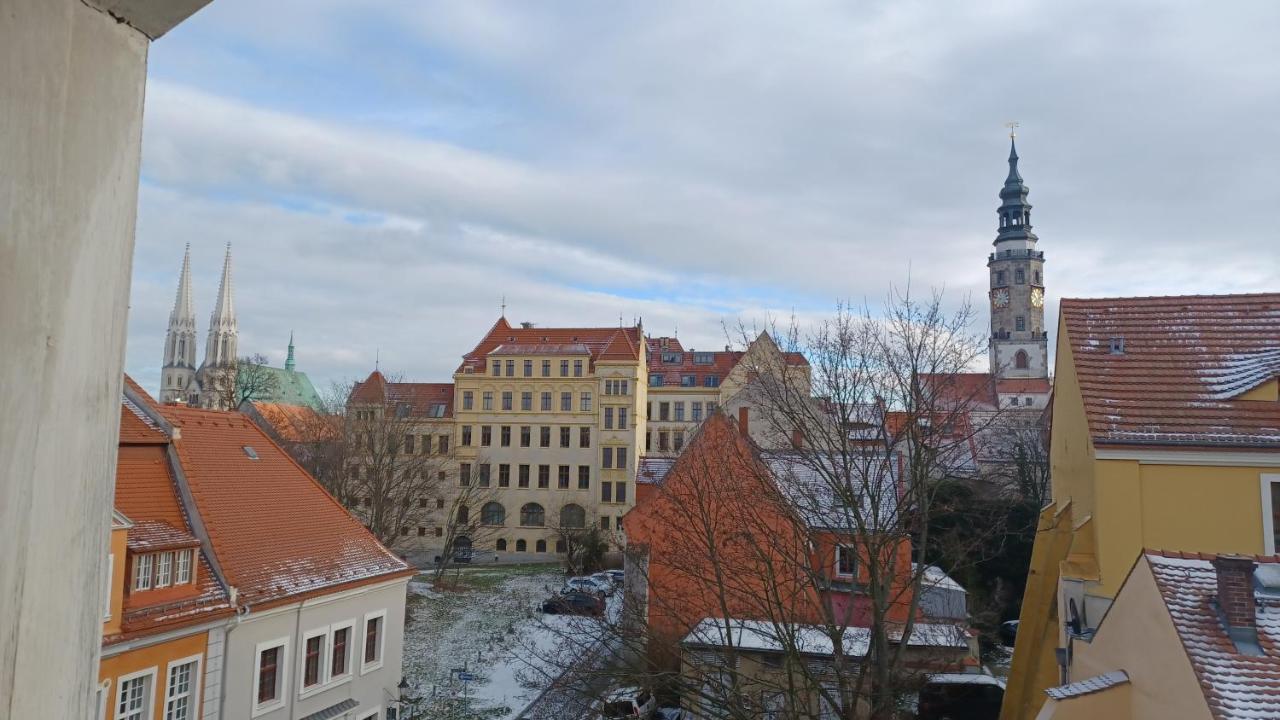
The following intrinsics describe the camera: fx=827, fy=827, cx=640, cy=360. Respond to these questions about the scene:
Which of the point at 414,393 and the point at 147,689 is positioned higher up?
the point at 414,393

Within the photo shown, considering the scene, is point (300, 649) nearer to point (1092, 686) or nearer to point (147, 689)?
point (147, 689)

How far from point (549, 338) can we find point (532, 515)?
465 inches

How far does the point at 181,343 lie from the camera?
106 m

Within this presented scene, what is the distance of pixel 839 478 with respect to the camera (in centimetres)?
1431

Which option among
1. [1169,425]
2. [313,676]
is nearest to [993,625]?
[1169,425]

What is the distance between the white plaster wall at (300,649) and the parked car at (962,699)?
489 inches

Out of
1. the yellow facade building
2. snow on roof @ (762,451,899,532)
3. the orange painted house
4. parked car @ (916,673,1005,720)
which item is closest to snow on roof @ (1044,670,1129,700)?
the yellow facade building

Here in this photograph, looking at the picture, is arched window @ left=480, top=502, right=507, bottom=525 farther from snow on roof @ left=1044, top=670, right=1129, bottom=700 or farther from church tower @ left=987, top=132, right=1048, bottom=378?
church tower @ left=987, top=132, right=1048, bottom=378

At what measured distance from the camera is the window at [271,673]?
15.7 meters

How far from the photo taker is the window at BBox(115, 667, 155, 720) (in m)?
13.4

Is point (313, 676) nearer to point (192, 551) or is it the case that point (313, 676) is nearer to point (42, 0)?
point (192, 551)

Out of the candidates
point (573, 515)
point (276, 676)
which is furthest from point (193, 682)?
point (573, 515)

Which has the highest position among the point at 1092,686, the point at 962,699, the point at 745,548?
the point at 745,548

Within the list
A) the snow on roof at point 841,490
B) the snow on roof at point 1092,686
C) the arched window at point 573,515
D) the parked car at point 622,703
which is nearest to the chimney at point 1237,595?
the snow on roof at point 1092,686
